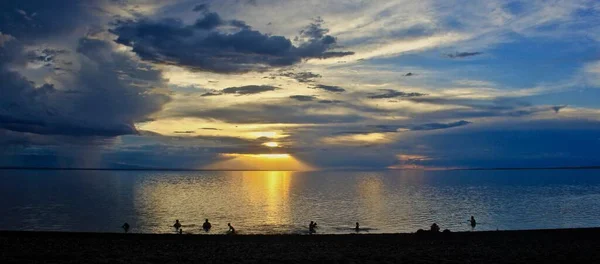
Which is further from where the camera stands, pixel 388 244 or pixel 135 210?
pixel 135 210

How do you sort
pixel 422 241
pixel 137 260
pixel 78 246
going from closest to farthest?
pixel 137 260, pixel 78 246, pixel 422 241

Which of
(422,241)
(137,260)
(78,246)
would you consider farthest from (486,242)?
(78,246)

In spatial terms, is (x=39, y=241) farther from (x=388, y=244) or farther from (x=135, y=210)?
(x=135, y=210)

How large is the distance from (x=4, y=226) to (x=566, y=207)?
242 ft

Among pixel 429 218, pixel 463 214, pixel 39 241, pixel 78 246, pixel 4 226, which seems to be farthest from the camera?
pixel 463 214

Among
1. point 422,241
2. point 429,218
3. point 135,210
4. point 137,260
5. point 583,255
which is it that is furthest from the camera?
point 135,210

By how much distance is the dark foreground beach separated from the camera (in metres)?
24.5

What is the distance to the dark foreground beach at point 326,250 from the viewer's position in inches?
965

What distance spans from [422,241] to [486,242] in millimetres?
4092

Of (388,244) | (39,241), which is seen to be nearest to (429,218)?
(388,244)

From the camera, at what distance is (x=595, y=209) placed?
231ft

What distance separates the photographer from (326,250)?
28.7 meters

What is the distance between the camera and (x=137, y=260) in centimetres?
2386

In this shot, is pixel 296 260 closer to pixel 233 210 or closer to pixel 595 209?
pixel 233 210
